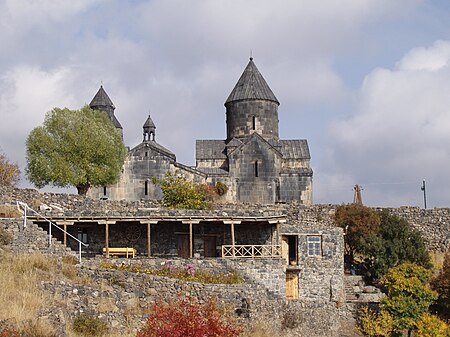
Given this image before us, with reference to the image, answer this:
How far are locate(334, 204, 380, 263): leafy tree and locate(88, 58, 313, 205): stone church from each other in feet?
32.7

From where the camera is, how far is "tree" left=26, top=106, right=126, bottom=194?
39250 millimetres

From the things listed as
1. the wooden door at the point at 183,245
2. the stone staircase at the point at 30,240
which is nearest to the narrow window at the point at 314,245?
the wooden door at the point at 183,245

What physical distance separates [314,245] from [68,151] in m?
14.3

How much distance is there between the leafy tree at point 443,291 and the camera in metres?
28.7

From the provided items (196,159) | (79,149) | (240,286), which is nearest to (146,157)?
(196,159)

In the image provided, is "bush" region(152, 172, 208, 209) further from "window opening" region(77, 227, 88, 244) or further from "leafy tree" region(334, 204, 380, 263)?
"window opening" region(77, 227, 88, 244)

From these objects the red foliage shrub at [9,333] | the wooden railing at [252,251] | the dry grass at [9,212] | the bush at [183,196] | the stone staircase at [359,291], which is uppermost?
the bush at [183,196]

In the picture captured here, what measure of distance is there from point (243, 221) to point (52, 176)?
12.5m

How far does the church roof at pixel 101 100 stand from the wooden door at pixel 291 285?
88.6 ft

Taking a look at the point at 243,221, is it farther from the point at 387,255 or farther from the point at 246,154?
the point at 246,154

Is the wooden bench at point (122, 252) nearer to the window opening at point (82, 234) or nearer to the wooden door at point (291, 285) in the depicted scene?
the window opening at point (82, 234)

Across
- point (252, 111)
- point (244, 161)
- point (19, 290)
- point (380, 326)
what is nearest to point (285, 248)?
point (380, 326)

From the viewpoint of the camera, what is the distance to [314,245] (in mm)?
32875

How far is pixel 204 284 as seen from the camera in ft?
80.6
